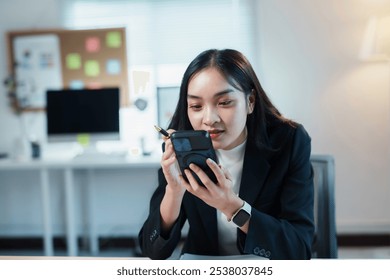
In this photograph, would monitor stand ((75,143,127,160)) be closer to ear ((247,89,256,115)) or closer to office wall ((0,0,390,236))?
office wall ((0,0,390,236))

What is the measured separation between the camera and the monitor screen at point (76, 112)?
1575 millimetres

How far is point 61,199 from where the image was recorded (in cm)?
168

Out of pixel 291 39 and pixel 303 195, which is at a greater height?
pixel 291 39

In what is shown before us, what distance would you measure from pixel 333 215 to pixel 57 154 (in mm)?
1240

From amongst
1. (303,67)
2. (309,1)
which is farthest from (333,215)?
(309,1)

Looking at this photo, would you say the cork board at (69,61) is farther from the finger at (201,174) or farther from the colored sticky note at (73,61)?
the finger at (201,174)

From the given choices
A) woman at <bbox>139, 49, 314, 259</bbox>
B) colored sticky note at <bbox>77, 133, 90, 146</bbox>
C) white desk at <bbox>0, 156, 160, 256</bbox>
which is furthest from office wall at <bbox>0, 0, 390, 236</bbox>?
colored sticky note at <bbox>77, 133, 90, 146</bbox>

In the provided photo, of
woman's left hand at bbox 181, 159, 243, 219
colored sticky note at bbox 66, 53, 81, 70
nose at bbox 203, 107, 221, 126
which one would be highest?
colored sticky note at bbox 66, 53, 81, 70

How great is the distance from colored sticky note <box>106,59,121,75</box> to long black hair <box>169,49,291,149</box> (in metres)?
0.34

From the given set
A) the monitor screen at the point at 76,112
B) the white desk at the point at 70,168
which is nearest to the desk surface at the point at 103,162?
the white desk at the point at 70,168

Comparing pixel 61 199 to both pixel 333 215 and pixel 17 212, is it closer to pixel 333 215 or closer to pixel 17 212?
pixel 17 212

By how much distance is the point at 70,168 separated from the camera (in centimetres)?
147

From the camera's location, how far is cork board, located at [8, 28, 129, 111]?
106cm

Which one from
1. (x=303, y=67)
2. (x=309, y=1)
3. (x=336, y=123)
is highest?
(x=309, y=1)
